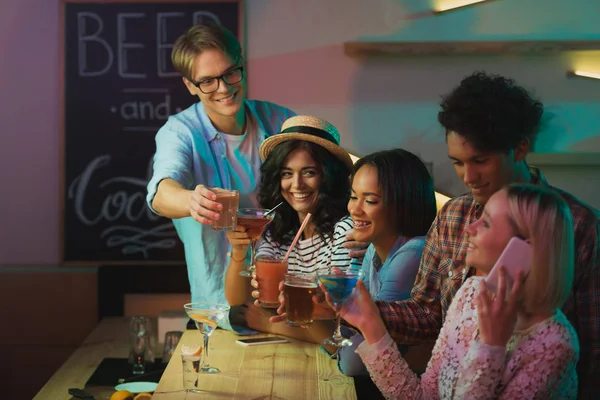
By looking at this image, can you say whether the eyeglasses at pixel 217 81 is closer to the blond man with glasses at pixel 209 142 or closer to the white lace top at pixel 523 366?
the blond man with glasses at pixel 209 142

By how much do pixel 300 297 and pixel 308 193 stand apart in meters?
0.86

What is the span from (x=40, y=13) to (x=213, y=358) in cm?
275

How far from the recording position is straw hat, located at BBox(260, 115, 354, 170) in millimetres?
3143

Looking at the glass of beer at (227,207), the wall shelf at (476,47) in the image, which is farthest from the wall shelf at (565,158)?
the glass of beer at (227,207)

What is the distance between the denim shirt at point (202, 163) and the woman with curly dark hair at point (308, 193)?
1.28 ft

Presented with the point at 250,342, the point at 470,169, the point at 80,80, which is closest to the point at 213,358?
the point at 250,342

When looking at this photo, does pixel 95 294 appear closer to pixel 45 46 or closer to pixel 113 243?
pixel 113 243

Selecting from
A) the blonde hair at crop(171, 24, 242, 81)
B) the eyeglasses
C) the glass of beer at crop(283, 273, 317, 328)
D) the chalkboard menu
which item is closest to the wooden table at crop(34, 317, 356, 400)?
the glass of beer at crop(283, 273, 317, 328)

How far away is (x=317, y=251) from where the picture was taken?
3.16 m

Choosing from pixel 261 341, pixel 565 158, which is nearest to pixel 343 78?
pixel 565 158

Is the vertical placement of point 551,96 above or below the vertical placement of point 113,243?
above

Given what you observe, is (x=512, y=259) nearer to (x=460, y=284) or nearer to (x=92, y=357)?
(x=460, y=284)

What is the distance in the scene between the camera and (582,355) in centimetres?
217

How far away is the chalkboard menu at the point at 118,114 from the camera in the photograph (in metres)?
4.46
